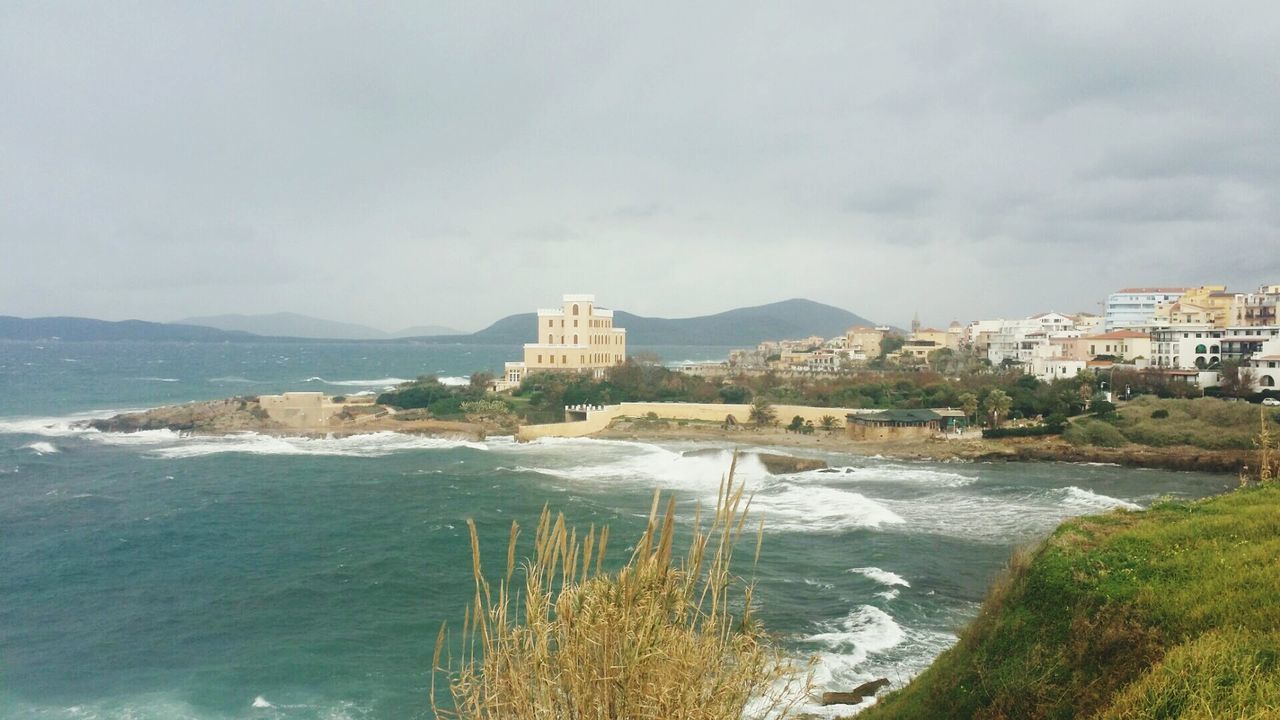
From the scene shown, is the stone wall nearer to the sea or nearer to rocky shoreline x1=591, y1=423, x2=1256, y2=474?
rocky shoreline x1=591, y1=423, x2=1256, y2=474

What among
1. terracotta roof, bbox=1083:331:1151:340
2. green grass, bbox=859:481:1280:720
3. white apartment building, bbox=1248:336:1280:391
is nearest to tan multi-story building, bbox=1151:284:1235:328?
terracotta roof, bbox=1083:331:1151:340

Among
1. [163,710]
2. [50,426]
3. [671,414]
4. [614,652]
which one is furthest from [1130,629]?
[50,426]

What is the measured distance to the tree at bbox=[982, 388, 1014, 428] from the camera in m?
41.6

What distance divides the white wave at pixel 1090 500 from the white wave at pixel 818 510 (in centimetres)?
570

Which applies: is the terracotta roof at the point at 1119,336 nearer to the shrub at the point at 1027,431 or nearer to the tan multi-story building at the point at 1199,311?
the tan multi-story building at the point at 1199,311

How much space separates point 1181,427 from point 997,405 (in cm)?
793

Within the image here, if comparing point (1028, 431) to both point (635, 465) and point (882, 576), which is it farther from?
point (882, 576)

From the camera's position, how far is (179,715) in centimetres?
1159

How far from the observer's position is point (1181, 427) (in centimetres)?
3666

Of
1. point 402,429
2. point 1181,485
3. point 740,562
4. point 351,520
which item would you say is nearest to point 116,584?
point 351,520

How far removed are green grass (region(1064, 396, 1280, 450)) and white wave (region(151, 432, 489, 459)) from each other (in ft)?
93.7

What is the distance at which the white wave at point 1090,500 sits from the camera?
23.6 metres

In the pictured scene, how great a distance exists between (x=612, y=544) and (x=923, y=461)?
20.3 m

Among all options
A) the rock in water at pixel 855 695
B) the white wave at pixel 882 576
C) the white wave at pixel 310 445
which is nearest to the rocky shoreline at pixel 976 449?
the white wave at pixel 310 445
